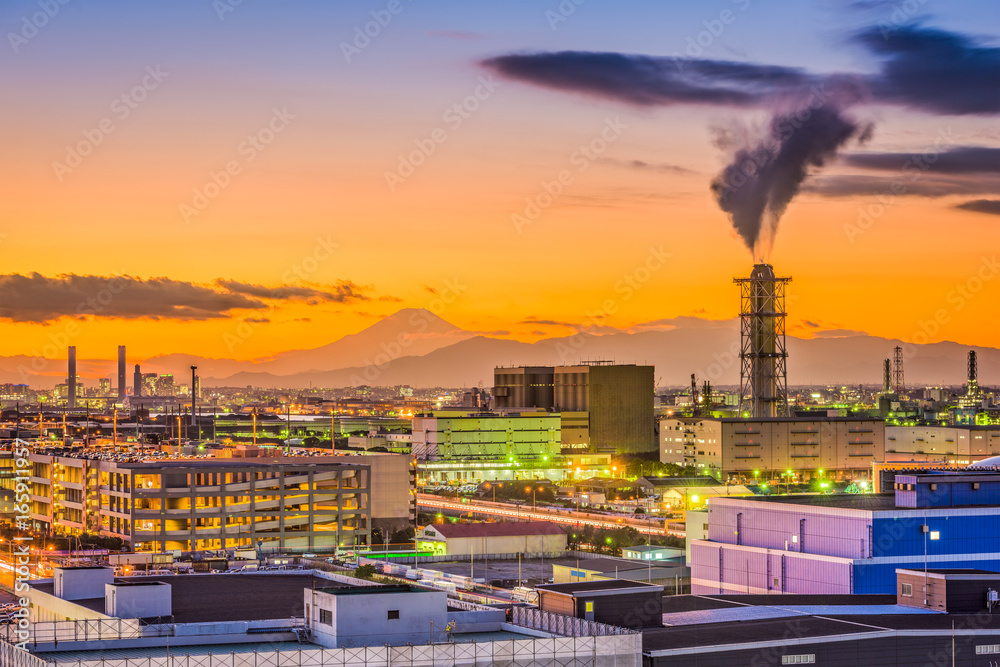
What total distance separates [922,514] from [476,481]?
93.5 m

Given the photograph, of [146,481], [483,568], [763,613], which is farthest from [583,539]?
[763,613]

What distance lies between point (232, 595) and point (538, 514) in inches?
2291

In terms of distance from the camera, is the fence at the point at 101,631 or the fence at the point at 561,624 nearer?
the fence at the point at 561,624

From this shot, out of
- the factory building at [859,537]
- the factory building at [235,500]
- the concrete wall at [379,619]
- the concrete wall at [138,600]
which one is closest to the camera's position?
the concrete wall at [379,619]

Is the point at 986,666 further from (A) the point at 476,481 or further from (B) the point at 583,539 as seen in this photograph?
(A) the point at 476,481


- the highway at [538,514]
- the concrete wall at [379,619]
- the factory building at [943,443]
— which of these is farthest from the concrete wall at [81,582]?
the factory building at [943,443]

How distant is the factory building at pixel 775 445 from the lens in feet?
427

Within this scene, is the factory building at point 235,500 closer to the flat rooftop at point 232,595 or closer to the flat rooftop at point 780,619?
the flat rooftop at point 232,595

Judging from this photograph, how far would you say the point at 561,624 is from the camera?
30797mm

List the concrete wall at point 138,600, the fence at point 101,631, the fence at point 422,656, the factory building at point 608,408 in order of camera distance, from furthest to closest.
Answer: the factory building at point 608,408 < the concrete wall at point 138,600 < the fence at point 101,631 < the fence at point 422,656

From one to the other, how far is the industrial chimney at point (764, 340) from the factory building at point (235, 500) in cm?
6141

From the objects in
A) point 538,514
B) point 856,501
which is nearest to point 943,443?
point 538,514

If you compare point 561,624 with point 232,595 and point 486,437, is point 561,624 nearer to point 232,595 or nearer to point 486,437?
point 232,595

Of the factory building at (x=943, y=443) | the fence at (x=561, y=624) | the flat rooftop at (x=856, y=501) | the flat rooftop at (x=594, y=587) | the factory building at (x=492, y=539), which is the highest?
the factory building at (x=943, y=443)
